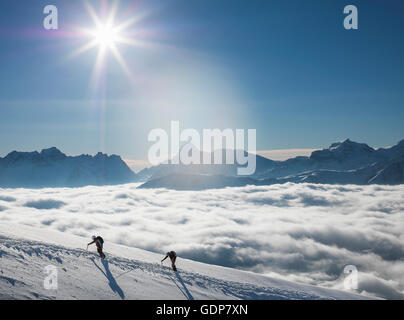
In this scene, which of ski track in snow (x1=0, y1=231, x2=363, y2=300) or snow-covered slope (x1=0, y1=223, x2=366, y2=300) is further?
snow-covered slope (x1=0, y1=223, x2=366, y2=300)

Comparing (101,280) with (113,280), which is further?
(113,280)

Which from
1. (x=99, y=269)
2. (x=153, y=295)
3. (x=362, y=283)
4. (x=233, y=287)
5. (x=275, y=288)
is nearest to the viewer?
(x=153, y=295)

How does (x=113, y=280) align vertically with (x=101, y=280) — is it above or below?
below

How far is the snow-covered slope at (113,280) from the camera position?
13.9 meters

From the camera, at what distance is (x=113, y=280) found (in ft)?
54.8

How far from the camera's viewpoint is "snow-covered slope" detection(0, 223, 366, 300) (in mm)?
13893

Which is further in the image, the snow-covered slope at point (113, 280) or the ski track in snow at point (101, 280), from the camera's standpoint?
the snow-covered slope at point (113, 280)

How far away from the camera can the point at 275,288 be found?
73.7 feet

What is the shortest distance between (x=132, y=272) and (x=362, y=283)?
24145cm
